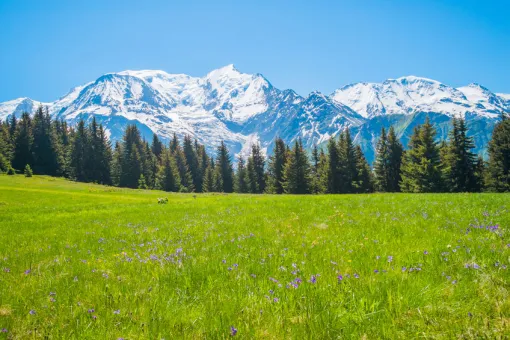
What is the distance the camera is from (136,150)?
106 meters

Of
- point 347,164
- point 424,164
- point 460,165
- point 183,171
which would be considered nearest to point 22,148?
point 183,171

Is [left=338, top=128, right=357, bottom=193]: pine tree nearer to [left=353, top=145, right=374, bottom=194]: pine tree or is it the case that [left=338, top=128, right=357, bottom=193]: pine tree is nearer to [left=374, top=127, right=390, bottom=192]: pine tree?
[left=353, top=145, right=374, bottom=194]: pine tree

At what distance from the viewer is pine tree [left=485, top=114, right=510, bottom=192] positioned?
2237 inches

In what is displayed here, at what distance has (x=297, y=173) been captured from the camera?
8350 centimetres

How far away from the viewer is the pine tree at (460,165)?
200 feet

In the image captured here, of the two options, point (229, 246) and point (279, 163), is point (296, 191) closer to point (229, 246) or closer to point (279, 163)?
point (279, 163)

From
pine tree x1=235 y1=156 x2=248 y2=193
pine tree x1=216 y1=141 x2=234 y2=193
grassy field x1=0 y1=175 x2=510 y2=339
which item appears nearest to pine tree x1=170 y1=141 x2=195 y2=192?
pine tree x1=216 y1=141 x2=234 y2=193

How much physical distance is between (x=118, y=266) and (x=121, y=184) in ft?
360

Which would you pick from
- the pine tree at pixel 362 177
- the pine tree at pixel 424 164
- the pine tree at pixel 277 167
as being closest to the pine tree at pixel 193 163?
the pine tree at pixel 277 167

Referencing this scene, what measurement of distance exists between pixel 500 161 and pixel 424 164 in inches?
561

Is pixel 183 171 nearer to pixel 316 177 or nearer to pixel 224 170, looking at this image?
pixel 224 170

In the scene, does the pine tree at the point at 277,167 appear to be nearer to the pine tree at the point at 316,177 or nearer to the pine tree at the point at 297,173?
the pine tree at the point at 297,173

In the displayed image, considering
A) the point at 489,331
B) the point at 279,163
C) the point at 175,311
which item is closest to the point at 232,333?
the point at 175,311

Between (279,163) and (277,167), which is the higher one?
(279,163)
